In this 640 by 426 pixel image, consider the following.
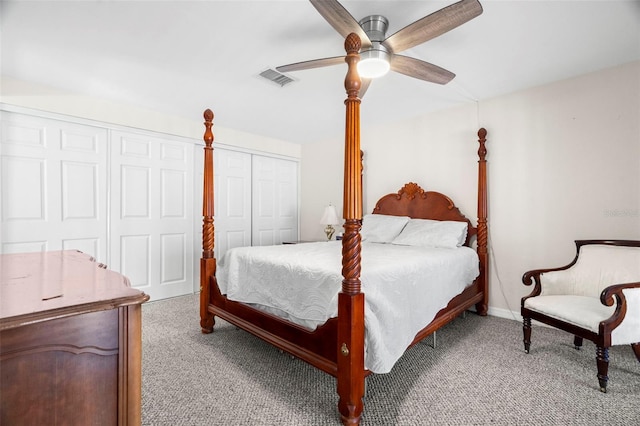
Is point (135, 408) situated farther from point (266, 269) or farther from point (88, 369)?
point (266, 269)

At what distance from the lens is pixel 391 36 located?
1.82 meters

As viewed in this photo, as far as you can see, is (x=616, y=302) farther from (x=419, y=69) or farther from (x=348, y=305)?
(x=419, y=69)

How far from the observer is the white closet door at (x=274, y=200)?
4840mm

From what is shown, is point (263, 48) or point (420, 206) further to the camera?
point (420, 206)

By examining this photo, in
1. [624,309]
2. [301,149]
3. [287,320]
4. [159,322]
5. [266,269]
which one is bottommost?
[159,322]

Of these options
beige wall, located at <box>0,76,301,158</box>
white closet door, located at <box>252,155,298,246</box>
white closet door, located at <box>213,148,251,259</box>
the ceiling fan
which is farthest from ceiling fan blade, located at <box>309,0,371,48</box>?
white closet door, located at <box>252,155,298,246</box>

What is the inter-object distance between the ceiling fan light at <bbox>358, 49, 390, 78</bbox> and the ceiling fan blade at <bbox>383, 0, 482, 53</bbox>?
7 cm

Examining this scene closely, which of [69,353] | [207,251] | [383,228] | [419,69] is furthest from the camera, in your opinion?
[383,228]

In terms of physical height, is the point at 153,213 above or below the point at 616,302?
above

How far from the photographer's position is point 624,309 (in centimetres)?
191

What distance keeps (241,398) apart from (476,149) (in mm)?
3245

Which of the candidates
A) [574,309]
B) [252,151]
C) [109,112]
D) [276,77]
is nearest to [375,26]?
[276,77]

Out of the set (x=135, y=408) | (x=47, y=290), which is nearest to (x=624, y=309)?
(x=135, y=408)

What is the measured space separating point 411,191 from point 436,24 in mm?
2367
